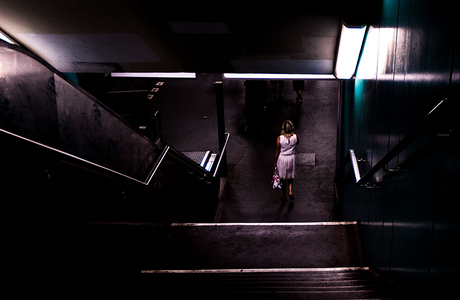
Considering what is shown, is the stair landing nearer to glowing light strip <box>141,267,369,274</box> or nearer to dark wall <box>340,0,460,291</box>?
glowing light strip <box>141,267,369,274</box>

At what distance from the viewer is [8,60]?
347 cm

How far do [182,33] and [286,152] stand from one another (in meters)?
2.79

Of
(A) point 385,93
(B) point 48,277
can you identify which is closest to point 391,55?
(A) point 385,93

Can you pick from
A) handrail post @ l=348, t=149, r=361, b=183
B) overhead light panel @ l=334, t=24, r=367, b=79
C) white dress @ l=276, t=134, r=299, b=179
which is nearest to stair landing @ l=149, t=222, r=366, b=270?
handrail post @ l=348, t=149, r=361, b=183

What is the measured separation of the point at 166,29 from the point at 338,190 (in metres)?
4.05


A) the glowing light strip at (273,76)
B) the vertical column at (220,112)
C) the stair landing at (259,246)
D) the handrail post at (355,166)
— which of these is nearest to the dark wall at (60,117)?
the stair landing at (259,246)

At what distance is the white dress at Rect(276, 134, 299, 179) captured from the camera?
7273mm

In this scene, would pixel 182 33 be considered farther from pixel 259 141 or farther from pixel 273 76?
pixel 259 141

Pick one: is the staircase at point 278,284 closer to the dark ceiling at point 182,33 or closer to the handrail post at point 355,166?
the handrail post at point 355,166

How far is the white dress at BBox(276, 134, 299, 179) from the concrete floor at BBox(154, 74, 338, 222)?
68 cm

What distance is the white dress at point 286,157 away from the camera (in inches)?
286

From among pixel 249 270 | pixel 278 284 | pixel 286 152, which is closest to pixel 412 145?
pixel 278 284

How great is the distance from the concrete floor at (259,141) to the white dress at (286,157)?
2.22ft

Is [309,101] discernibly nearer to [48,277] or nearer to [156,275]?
[156,275]
